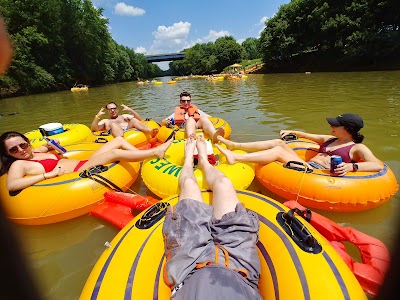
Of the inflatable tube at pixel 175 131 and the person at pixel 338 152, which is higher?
the person at pixel 338 152

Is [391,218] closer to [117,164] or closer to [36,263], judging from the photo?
[117,164]

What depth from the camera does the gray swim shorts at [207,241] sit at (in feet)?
4.93

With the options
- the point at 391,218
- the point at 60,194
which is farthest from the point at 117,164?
the point at 391,218

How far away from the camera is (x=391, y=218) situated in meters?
2.58

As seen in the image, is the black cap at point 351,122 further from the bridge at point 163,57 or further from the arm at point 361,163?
the bridge at point 163,57

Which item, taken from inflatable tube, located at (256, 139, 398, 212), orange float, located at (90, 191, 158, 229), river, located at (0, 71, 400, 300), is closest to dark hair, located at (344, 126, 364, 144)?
inflatable tube, located at (256, 139, 398, 212)

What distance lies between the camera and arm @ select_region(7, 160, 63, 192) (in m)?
2.64

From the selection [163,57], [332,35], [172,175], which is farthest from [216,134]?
[163,57]

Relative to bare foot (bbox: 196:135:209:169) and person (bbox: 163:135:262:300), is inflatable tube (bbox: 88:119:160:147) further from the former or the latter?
person (bbox: 163:135:262:300)

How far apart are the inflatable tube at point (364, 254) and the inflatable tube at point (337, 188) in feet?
1.56

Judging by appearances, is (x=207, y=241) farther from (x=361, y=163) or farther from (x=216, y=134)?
(x=216, y=134)

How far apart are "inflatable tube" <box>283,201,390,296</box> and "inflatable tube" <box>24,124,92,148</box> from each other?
4.31m

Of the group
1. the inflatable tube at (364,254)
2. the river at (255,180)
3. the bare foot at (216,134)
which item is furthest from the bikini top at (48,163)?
the inflatable tube at (364,254)

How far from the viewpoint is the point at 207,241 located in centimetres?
165
